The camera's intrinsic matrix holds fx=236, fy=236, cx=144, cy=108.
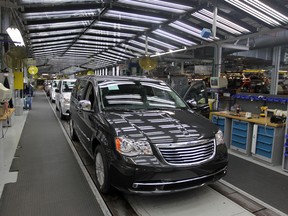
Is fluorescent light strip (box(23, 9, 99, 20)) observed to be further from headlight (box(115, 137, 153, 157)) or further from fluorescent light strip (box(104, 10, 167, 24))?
headlight (box(115, 137, 153, 157))

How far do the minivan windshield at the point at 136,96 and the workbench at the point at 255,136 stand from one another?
163 centimetres

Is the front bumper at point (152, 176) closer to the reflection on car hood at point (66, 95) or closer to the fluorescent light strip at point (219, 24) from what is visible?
the fluorescent light strip at point (219, 24)

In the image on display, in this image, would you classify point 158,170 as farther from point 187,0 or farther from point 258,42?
point 258,42

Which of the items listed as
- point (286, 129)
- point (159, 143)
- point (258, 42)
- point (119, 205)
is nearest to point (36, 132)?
point (119, 205)

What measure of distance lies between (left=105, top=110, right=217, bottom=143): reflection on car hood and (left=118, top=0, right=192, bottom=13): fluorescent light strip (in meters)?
3.72

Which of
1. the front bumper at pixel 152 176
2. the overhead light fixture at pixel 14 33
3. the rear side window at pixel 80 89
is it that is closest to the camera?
the front bumper at pixel 152 176

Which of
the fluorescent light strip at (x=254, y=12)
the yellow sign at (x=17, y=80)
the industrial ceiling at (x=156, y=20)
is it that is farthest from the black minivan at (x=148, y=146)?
the yellow sign at (x=17, y=80)

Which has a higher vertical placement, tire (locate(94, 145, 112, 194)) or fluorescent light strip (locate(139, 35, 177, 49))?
fluorescent light strip (locate(139, 35, 177, 49))

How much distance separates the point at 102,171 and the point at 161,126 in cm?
93

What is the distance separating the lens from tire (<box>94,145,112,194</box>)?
8.98ft

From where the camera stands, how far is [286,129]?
380cm

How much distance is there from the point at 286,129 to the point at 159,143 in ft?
8.22

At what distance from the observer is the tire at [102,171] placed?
8.98 feet

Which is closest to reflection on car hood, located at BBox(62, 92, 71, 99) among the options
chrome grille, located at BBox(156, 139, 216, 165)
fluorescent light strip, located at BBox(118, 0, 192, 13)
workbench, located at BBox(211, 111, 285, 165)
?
fluorescent light strip, located at BBox(118, 0, 192, 13)
